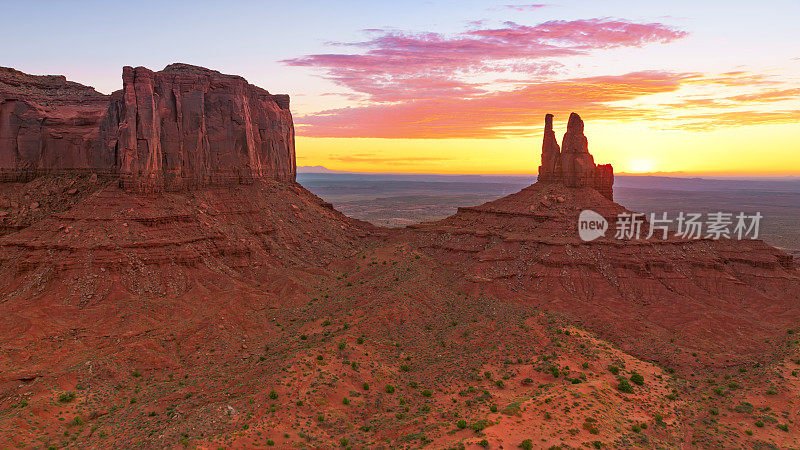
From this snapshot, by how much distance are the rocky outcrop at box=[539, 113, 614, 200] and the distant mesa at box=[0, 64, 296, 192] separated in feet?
204

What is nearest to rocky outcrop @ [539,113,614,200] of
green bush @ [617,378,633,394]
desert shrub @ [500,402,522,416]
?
green bush @ [617,378,633,394]

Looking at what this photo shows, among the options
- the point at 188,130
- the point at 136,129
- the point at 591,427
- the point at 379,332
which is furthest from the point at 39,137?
the point at 591,427

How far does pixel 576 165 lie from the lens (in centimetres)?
8794

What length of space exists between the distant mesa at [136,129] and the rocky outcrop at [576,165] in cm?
6203

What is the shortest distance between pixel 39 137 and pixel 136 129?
18.3 meters

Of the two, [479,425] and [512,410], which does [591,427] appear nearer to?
[512,410]

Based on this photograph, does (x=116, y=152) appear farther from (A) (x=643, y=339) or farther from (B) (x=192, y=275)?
(A) (x=643, y=339)

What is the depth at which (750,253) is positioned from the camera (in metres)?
80.0

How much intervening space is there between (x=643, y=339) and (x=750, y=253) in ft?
126

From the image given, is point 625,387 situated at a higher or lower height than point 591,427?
lower

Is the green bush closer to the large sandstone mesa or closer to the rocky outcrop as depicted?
the rocky outcrop

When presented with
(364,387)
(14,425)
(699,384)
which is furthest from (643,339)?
(14,425)

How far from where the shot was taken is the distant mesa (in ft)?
243

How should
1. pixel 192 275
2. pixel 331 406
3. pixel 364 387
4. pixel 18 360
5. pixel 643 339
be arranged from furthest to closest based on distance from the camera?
pixel 192 275 → pixel 643 339 → pixel 18 360 → pixel 364 387 → pixel 331 406
